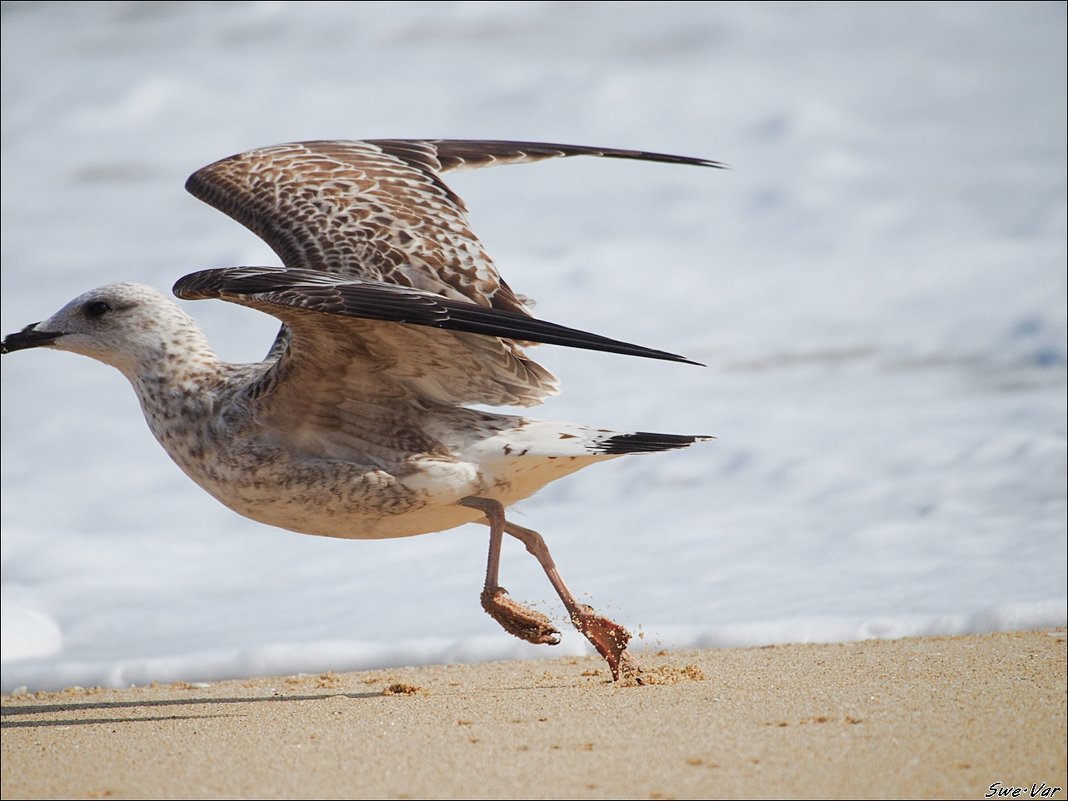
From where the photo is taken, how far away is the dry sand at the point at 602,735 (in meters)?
2.94

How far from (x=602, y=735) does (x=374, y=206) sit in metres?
2.61

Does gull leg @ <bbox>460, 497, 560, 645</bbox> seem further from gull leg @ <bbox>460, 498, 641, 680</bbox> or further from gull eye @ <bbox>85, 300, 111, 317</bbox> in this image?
gull eye @ <bbox>85, 300, 111, 317</bbox>

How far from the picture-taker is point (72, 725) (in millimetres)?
4180

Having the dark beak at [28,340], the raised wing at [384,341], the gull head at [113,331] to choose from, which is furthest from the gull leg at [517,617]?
the dark beak at [28,340]

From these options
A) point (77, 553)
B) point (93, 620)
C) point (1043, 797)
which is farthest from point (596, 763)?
point (77, 553)

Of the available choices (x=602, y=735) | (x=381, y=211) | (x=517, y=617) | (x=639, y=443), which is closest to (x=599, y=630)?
(x=517, y=617)

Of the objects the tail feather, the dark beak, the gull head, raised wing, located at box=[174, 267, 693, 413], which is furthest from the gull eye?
the tail feather

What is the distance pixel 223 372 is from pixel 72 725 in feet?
4.47

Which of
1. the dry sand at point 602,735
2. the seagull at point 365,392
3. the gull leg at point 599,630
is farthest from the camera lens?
the gull leg at point 599,630

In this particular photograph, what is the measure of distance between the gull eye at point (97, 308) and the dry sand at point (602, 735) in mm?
1415

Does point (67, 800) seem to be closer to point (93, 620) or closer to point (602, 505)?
point (93, 620)

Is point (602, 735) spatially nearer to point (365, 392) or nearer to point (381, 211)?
point (365, 392)

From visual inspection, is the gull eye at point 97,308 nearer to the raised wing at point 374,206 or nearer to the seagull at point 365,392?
the seagull at point 365,392

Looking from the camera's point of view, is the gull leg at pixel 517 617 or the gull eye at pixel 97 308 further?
the gull eye at pixel 97 308
